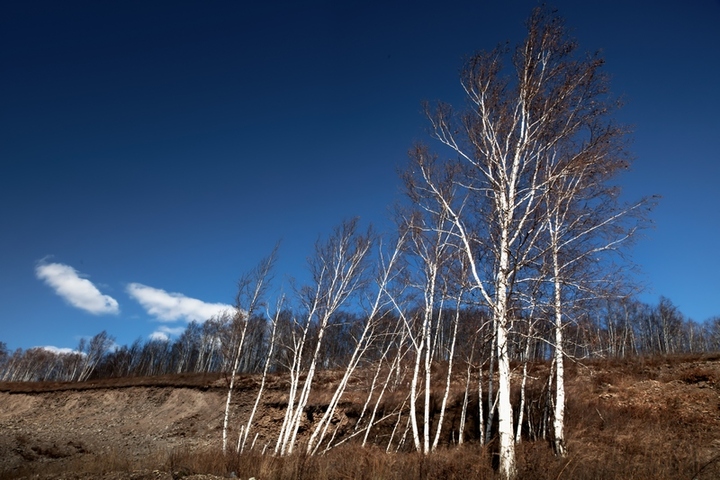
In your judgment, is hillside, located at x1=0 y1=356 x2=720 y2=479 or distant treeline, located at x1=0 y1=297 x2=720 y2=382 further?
distant treeline, located at x1=0 y1=297 x2=720 y2=382

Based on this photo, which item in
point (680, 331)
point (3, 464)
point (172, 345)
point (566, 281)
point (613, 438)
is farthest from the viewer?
point (172, 345)

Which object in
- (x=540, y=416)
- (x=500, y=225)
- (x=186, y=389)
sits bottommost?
(x=186, y=389)

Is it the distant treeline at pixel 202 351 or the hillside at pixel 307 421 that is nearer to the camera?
the hillside at pixel 307 421

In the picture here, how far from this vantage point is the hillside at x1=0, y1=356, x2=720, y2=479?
6.99 m

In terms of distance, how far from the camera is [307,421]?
25125mm

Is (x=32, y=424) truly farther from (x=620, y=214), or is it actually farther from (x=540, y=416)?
(x=620, y=214)

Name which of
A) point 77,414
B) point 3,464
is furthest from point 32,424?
point 3,464

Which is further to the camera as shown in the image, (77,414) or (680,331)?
(680,331)

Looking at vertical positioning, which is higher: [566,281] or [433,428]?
[566,281]

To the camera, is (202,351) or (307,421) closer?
(307,421)

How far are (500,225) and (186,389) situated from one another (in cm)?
3414

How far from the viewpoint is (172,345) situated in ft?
237

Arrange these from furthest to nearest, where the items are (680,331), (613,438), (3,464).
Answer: (680,331) → (3,464) → (613,438)

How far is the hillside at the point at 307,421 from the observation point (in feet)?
22.9
